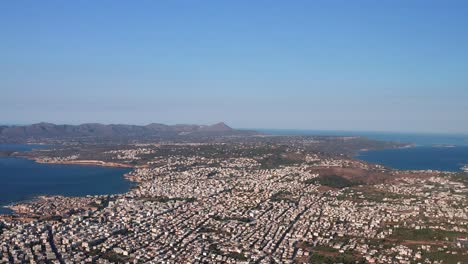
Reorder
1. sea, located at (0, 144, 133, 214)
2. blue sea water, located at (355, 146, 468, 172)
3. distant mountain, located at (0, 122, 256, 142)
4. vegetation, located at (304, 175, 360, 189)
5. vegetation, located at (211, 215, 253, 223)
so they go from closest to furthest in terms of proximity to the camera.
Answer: vegetation, located at (211, 215, 253, 223), sea, located at (0, 144, 133, 214), vegetation, located at (304, 175, 360, 189), blue sea water, located at (355, 146, 468, 172), distant mountain, located at (0, 122, 256, 142)

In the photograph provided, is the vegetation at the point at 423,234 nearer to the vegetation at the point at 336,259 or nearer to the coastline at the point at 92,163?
the vegetation at the point at 336,259

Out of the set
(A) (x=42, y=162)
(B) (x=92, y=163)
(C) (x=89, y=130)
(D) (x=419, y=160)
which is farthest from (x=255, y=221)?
(C) (x=89, y=130)

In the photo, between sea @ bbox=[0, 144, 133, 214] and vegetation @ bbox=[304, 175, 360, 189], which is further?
vegetation @ bbox=[304, 175, 360, 189]

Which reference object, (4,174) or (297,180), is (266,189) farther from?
(4,174)

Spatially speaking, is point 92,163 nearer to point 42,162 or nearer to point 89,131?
point 42,162

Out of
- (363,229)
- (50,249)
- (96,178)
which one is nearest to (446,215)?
(363,229)

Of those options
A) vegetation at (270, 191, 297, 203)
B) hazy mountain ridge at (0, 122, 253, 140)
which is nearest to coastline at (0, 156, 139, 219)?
vegetation at (270, 191, 297, 203)

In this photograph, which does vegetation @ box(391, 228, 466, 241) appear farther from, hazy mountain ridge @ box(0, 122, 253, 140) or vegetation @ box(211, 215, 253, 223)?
hazy mountain ridge @ box(0, 122, 253, 140)
